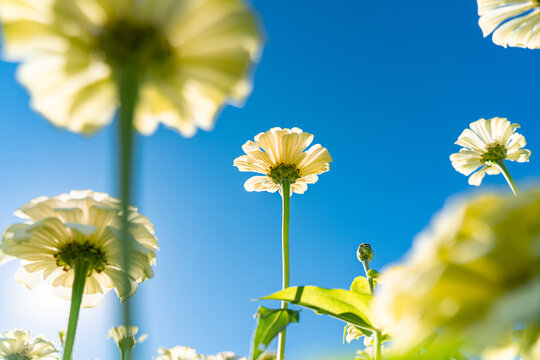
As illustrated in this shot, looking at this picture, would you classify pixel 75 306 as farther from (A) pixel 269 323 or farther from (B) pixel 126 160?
(B) pixel 126 160

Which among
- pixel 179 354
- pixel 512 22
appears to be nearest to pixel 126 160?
pixel 179 354

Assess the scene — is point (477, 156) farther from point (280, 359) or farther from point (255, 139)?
point (280, 359)

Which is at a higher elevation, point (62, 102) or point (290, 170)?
point (290, 170)

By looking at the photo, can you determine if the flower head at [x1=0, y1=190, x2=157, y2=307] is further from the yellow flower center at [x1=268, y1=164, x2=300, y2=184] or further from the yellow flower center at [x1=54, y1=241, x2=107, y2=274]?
the yellow flower center at [x1=268, y1=164, x2=300, y2=184]

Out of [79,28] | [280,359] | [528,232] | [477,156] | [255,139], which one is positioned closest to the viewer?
[528,232]

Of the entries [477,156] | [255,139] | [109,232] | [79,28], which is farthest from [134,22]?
[477,156]

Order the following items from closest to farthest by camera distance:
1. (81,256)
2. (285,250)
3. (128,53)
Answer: (128,53) < (81,256) < (285,250)
